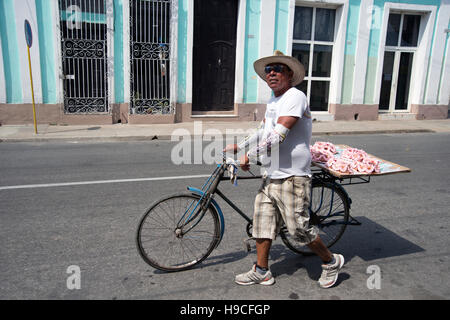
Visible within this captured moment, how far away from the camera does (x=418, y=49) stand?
1574cm

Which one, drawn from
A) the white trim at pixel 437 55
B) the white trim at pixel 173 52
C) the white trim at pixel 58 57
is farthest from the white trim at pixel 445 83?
the white trim at pixel 58 57

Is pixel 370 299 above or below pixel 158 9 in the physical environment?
below

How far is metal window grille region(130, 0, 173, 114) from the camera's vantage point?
42.6 feet

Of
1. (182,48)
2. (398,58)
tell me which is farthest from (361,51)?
(182,48)

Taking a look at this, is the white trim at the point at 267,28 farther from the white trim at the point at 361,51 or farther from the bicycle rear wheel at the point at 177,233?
the bicycle rear wheel at the point at 177,233

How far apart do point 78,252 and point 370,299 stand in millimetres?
2754

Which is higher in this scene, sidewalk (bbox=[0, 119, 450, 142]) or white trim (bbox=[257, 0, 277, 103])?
white trim (bbox=[257, 0, 277, 103])

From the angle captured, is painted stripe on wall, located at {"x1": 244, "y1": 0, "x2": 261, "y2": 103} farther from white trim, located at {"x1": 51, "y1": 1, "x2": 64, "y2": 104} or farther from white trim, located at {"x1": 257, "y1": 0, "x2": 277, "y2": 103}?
white trim, located at {"x1": 51, "y1": 1, "x2": 64, "y2": 104}

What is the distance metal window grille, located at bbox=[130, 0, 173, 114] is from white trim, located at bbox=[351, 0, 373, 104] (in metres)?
7.00

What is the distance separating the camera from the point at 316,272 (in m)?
3.67

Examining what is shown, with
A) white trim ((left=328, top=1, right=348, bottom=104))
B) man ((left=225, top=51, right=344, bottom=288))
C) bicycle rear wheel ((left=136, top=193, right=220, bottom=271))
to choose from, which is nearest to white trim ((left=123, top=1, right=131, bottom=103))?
white trim ((left=328, top=1, right=348, bottom=104))
